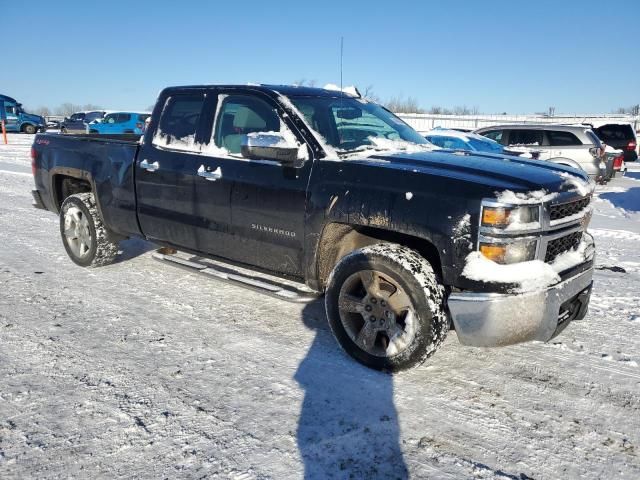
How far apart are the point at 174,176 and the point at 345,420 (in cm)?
255

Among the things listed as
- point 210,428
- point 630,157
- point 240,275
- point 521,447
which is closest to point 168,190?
point 240,275

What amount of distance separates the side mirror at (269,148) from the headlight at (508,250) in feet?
4.68

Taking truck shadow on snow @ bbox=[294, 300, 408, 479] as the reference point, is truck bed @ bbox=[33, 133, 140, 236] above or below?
above

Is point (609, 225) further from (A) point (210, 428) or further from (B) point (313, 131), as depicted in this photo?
(A) point (210, 428)

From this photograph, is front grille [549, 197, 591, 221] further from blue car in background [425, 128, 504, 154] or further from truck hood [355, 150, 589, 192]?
blue car in background [425, 128, 504, 154]

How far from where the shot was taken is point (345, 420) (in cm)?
273

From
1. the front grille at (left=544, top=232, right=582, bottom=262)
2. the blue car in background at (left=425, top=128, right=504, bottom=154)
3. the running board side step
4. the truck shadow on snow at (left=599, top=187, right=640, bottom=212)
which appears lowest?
the truck shadow on snow at (left=599, top=187, right=640, bottom=212)

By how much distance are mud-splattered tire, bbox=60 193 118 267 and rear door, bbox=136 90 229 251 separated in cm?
76

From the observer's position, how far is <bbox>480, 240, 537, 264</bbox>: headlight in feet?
9.40

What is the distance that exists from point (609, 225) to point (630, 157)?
1198 centimetres

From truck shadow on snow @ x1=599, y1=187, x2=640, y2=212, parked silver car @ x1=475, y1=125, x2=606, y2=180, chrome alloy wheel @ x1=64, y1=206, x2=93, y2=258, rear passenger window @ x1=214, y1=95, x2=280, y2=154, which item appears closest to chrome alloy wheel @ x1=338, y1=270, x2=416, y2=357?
rear passenger window @ x1=214, y1=95, x2=280, y2=154

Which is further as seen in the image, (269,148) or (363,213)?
(269,148)

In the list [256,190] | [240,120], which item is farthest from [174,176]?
[256,190]

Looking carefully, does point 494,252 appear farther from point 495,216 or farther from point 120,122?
point 120,122
